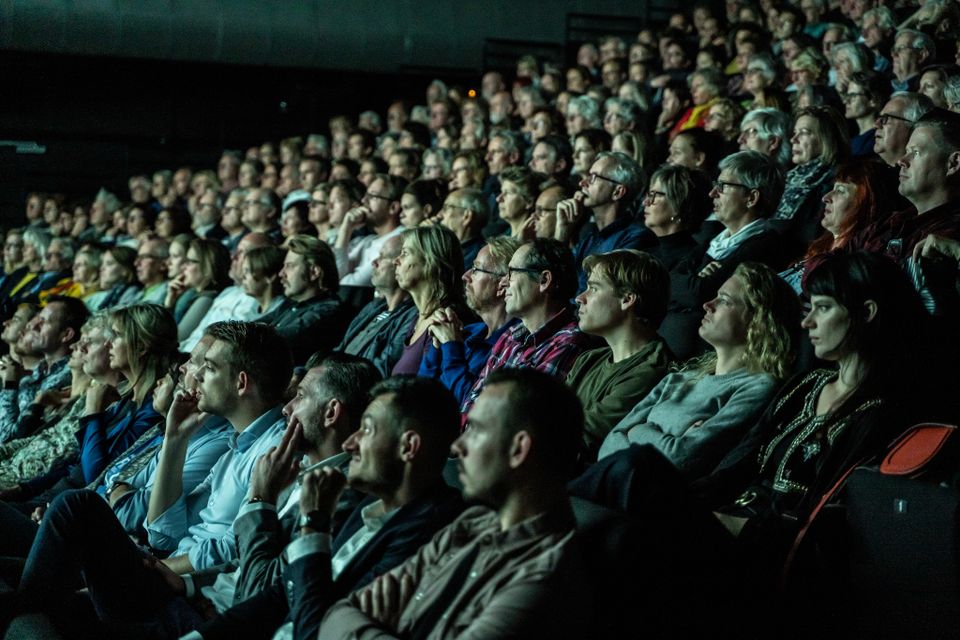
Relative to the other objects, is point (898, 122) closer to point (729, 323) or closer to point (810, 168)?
point (810, 168)

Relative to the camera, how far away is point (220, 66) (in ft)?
38.5

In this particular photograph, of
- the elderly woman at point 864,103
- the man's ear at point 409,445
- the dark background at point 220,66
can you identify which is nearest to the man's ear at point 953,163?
the elderly woman at point 864,103

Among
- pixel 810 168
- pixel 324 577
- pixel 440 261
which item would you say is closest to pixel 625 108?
pixel 810 168

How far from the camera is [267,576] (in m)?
2.67

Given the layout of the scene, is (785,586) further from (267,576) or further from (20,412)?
(20,412)

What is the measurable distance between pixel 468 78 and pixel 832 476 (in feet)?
32.1

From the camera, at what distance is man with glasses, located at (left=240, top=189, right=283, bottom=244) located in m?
7.41

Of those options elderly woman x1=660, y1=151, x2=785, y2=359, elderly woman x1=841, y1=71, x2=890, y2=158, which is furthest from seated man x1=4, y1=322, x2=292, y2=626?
elderly woman x1=841, y1=71, x2=890, y2=158

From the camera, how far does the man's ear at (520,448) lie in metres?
2.13

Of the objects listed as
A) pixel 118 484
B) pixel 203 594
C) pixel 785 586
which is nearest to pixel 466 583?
pixel 785 586

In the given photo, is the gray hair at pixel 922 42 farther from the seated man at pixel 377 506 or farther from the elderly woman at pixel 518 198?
the seated man at pixel 377 506

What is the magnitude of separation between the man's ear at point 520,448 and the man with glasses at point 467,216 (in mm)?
3226

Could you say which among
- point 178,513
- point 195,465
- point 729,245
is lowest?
point 178,513

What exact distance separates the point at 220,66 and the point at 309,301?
719 cm
